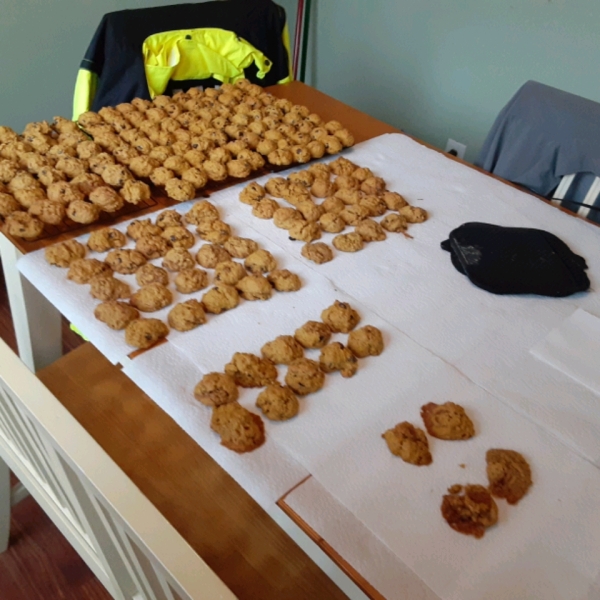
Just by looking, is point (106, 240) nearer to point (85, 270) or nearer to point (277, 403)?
point (85, 270)

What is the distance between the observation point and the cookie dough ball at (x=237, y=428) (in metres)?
0.70

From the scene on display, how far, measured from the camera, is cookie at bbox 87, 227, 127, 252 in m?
0.98

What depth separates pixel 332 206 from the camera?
1174mm

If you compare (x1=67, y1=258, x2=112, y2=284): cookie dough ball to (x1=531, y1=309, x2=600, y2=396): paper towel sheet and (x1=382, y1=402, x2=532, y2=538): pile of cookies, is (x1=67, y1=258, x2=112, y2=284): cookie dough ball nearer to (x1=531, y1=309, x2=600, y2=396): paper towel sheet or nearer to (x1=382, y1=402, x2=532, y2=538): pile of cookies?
(x1=382, y1=402, x2=532, y2=538): pile of cookies

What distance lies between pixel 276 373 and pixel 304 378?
47 mm

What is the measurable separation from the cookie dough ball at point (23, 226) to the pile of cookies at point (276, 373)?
18.2 inches

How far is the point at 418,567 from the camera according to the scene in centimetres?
61

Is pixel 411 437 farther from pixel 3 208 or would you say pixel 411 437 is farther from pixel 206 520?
pixel 3 208

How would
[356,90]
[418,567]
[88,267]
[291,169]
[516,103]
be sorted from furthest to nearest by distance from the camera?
[356,90], [516,103], [291,169], [88,267], [418,567]

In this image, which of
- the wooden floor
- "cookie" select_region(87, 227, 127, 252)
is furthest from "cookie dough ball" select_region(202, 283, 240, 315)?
the wooden floor

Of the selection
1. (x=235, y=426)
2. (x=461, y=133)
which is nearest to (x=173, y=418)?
(x=235, y=426)

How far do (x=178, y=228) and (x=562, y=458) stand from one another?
757 mm

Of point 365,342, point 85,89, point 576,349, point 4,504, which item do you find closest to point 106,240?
point 365,342

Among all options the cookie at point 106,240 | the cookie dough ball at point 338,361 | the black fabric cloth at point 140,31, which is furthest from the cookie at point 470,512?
the black fabric cloth at point 140,31
